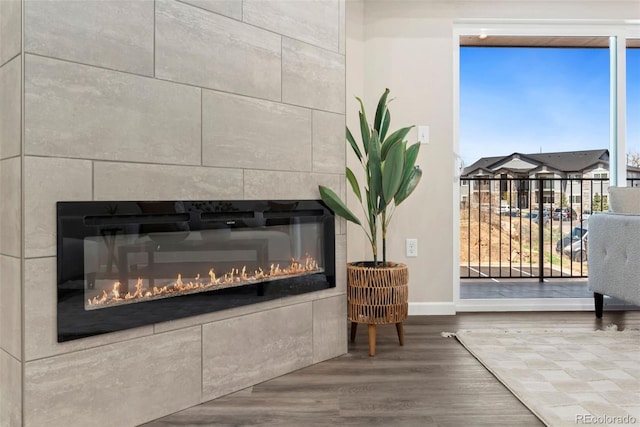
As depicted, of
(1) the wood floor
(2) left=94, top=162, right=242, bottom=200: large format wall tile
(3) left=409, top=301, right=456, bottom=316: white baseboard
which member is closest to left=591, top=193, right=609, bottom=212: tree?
(3) left=409, top=301, right=456, bottom=316: white baseboard

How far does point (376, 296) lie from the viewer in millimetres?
2209

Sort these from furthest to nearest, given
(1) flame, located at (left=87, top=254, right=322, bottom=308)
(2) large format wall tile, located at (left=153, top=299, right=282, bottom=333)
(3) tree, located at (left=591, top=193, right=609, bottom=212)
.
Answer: (3) tree, located at (left=591, top=193, right=609, bottom=212)
(2) large format wall tile, located at (left=153, top=299, right=282, bottom=333)
(1) flame, located at (left=87, top=254, right=322, bottom=308)

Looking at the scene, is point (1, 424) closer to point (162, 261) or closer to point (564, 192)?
point (162, 261)

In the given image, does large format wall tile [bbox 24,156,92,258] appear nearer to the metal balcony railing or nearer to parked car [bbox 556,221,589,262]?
the metal balcony railing

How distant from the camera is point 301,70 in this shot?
6.85ft

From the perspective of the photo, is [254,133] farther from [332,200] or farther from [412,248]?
[412,248]

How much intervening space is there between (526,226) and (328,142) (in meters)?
2.68

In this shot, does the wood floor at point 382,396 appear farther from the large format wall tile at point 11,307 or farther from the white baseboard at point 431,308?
the white baseboard at point 431,308

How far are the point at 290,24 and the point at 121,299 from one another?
4.56ft

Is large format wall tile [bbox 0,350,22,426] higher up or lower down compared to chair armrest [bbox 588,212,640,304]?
lower down

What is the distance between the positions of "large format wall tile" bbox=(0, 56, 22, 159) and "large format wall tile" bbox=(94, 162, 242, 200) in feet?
0.76

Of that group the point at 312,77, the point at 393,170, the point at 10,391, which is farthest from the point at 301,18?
the point at 10,391

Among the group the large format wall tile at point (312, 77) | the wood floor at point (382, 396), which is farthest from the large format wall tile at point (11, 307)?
the large format wall tile at point (312, 77)

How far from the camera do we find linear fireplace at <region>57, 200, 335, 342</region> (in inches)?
55.3
